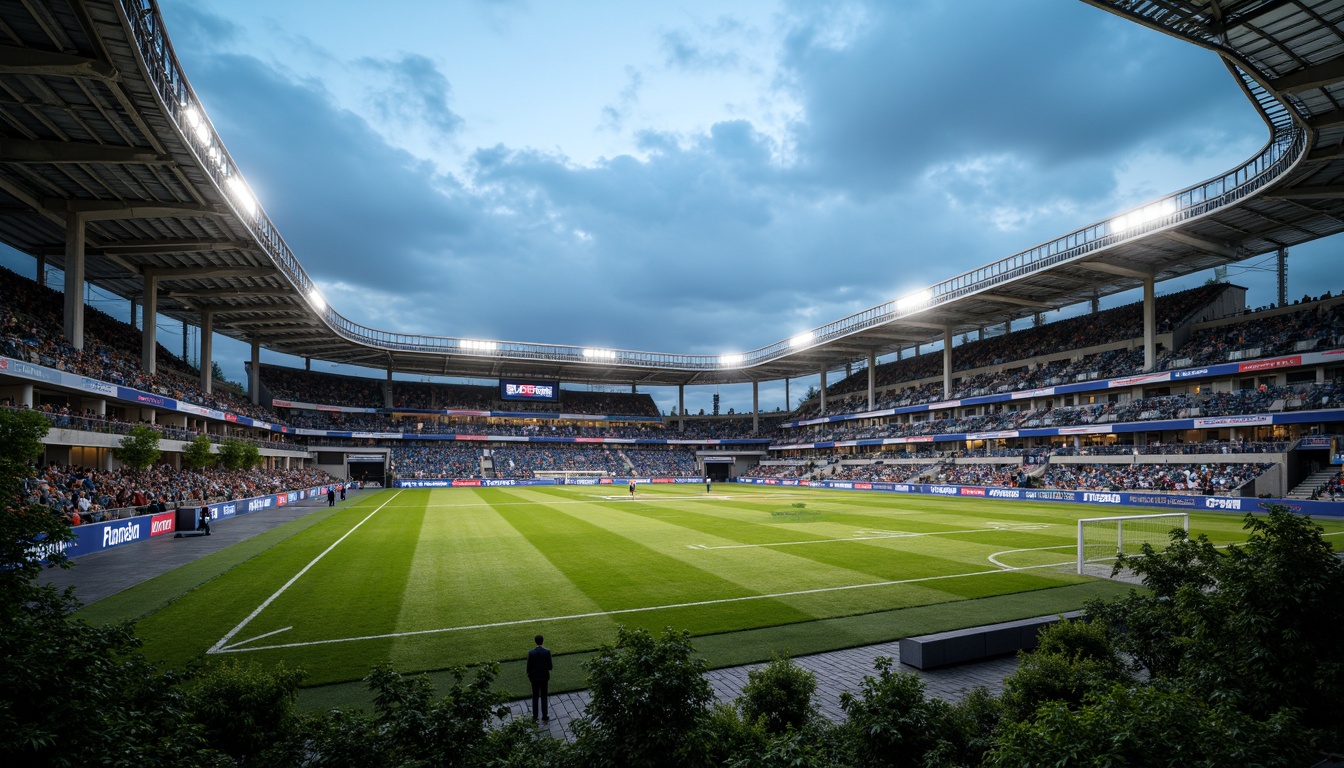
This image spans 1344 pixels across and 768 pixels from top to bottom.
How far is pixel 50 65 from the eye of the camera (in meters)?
21.7

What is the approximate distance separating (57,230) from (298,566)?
37.8 metres

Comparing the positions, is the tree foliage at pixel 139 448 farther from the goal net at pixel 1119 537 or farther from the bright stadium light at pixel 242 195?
the goal net at pixel 1119 537

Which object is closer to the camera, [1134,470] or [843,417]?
[1134,470]

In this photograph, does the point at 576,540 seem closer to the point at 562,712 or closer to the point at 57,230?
the point at 562,712

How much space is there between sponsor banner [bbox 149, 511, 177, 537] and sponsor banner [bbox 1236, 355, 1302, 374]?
219 ft

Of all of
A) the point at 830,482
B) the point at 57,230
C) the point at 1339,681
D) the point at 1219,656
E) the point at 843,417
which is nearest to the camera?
the point at 1339,681

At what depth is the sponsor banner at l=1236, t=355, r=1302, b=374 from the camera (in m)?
41.4

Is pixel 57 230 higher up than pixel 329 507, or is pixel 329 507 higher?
pixel 57 230

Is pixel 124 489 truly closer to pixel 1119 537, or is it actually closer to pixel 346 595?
pixel 346 595

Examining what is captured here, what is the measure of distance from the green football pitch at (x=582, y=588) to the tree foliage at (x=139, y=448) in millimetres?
8621

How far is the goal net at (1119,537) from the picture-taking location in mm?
20375

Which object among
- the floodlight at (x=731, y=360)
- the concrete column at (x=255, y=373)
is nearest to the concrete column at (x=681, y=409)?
the floodlight at (x=731, y=360)

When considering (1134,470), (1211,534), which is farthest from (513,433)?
(1211,534)

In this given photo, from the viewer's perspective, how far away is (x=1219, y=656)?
727 cm
